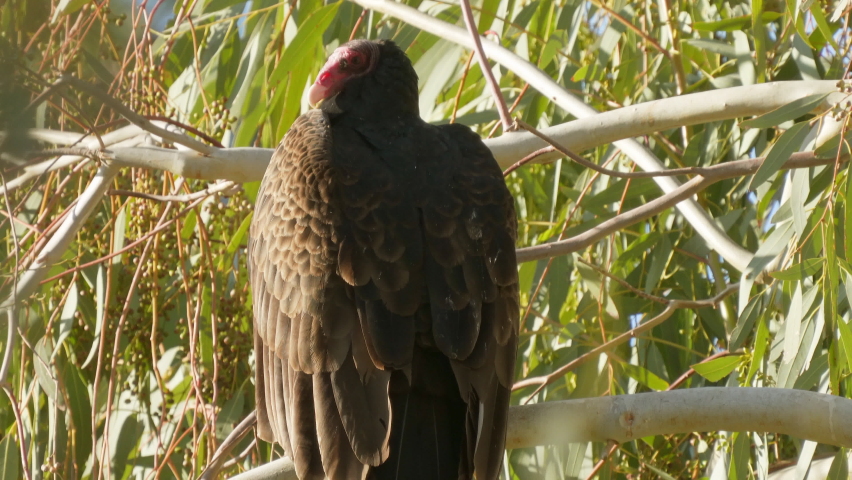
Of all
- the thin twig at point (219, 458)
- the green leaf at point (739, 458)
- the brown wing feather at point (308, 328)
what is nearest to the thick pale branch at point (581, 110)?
the green leaf at point (739, 458)

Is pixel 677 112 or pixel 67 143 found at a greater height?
pixel 677 112

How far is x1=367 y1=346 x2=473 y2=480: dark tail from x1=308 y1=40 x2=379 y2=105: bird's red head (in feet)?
3.97

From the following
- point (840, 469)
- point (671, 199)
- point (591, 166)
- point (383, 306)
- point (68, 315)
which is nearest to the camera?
point (383, 306)

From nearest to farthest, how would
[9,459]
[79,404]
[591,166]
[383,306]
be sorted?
[383,306] → [591,166] → [9,459] → [79,404]

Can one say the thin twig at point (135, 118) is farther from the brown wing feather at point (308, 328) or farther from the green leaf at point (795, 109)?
the green leaf at point (795, 109)

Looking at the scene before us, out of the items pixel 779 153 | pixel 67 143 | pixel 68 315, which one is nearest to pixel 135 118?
pixel 67 143

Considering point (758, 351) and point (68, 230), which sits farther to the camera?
point (758, 351)

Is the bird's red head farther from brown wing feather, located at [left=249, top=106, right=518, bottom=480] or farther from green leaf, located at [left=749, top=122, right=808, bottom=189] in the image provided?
green leaf, located at [left=749, top=122, right=808, bottom=189]

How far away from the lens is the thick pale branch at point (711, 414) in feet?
7.34

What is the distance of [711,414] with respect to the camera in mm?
2252

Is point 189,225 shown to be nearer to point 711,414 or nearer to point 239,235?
point 239,235

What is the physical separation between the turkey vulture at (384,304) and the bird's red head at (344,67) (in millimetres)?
360

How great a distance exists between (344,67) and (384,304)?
1171 millimetres

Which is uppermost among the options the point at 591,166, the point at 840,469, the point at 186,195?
the point at 591,166
